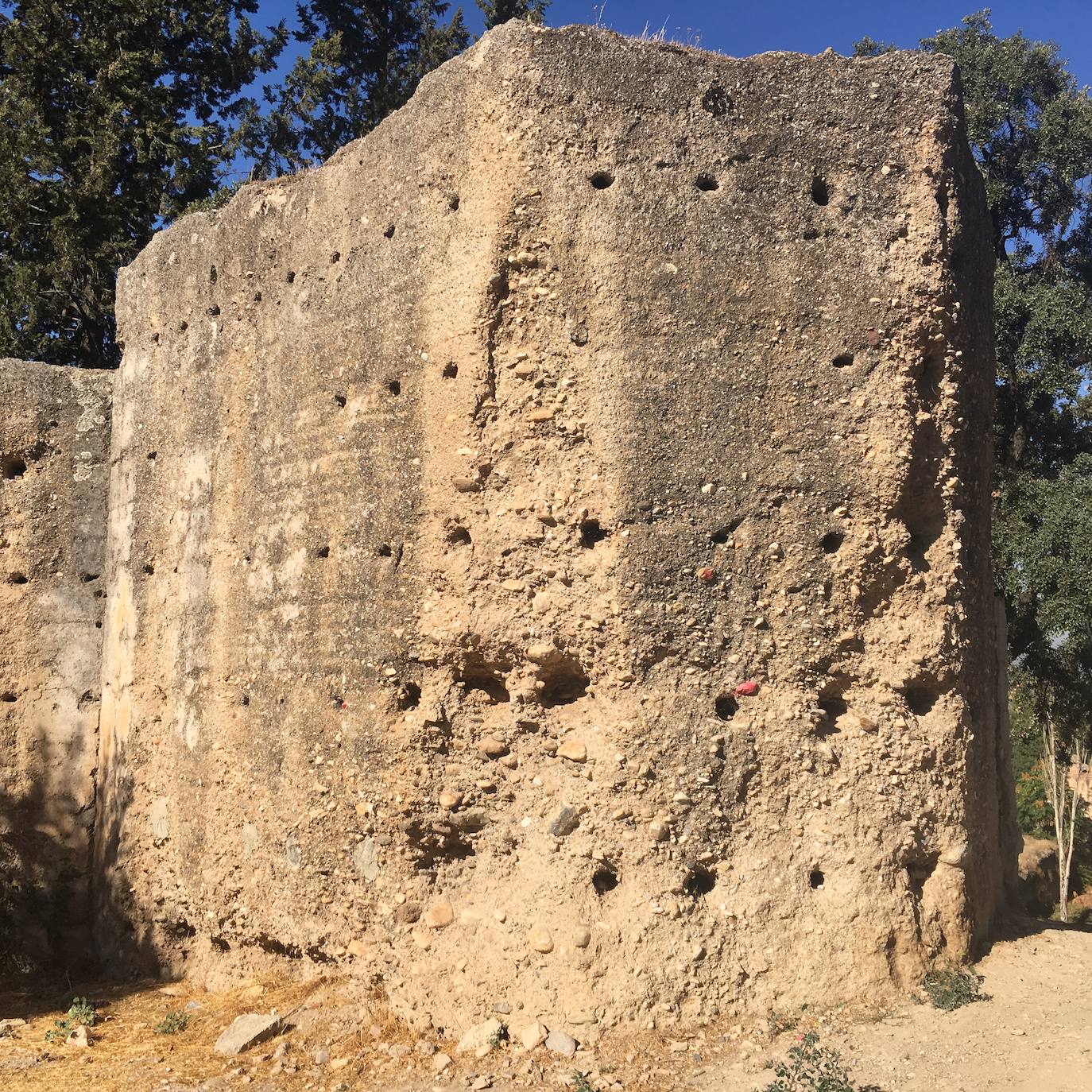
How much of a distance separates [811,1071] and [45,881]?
5062 millimetres

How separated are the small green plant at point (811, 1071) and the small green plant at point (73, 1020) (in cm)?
353

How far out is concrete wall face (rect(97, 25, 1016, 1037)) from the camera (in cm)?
461

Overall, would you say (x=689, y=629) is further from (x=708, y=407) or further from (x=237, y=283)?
(x=237, y=283)

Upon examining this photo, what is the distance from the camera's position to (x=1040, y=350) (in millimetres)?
12938

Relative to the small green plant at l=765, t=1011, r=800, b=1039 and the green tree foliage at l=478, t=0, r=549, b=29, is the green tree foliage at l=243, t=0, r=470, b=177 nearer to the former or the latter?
the green tree foliage at l=478, t=0, r=549, b=29

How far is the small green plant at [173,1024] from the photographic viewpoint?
5.27 metres

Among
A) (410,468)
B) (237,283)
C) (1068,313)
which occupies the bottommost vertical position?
(410,468)

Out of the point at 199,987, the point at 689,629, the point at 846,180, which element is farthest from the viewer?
the point at 199,987

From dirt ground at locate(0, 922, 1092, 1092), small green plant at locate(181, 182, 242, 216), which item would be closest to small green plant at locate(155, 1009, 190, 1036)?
dirt ground at locate(0, 922, 1092, 1092)

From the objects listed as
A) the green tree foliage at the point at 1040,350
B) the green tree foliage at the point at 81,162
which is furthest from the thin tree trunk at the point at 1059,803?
the green tree foliage at the point at 81,162

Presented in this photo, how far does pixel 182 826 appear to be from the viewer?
19.7 ft

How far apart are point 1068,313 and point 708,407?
32.3ft

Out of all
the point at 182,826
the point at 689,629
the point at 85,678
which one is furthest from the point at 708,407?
the point at 85,678

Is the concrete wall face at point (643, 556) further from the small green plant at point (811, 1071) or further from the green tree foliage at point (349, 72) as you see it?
the green tree foliage at point (349, 72)
